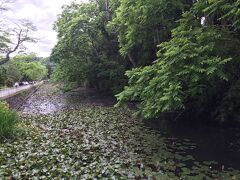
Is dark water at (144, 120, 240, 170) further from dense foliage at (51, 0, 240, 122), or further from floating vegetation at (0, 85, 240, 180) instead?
dense foliage at (51, 0, 240, 122)

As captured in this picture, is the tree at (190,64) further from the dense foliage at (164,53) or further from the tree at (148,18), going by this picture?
the tree at (148,18)

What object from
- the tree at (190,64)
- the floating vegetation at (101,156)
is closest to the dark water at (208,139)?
the floating vegetation at (101,156)

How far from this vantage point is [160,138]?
38.5 ft

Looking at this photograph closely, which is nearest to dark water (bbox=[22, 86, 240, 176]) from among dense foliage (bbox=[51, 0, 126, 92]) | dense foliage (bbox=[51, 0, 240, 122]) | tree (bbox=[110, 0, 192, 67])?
dense foliage (bbox=[51, 0, 240, 122])

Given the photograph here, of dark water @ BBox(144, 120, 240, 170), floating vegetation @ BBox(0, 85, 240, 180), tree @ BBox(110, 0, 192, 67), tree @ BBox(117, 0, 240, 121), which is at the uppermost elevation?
tree @ BBox(110, 0, 192, 67)

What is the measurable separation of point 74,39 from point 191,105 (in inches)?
594

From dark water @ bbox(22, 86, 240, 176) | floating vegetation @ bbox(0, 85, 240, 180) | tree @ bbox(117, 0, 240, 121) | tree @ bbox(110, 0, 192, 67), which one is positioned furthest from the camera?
tree @ bbox(110, 0, 192, 67)

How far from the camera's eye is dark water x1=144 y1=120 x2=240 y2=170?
9.06 meters

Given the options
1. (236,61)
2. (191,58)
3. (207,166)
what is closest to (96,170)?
(207,166)

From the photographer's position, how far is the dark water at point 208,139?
906 cm

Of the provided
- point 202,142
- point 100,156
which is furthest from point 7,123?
point 202,142

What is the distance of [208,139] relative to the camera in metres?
11.9

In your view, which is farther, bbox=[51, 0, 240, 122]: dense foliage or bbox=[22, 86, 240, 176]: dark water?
bbox=[51, 0, 240, 122]: dense foliage

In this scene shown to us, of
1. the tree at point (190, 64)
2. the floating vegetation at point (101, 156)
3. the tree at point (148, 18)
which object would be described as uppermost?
the tree at point (148, 18)
